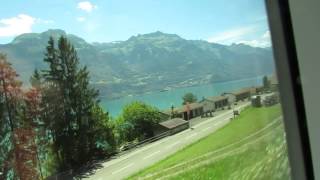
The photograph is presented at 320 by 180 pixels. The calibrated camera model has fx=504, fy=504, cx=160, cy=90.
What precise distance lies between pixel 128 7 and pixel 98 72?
0.66 feet

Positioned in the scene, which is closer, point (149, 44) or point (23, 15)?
point (23, 15)

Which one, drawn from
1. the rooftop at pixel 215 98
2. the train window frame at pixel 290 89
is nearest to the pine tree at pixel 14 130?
the rooftop at pixel 215 98

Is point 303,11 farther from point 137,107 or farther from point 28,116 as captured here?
point 28,116

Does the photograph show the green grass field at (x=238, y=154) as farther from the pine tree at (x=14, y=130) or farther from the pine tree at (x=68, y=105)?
the pine tree at (x=14, y=130)

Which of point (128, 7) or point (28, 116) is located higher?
point (128, 7)

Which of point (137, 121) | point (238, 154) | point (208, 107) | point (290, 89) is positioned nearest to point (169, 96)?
point (137, 121)

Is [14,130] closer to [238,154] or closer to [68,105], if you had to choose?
[68,105]

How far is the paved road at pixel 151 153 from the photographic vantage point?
1.28 meters

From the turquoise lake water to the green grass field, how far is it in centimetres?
13

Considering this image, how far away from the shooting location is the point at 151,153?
1386 mm

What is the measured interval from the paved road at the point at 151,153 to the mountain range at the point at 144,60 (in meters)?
0.15

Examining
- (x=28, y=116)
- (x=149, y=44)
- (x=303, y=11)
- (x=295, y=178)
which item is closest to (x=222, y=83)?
(x=149, y=44)

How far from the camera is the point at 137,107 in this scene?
137 centimetres

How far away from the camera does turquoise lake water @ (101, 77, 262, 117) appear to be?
1280 mm
